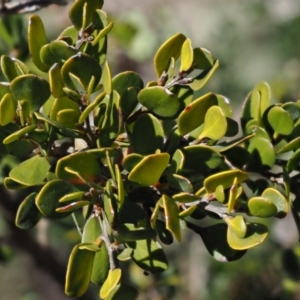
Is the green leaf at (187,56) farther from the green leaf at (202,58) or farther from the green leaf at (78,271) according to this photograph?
the green leaf at (78,271)

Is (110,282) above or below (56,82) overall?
below

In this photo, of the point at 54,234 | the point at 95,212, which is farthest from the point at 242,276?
the point at 95,212

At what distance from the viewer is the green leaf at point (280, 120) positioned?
514 mm

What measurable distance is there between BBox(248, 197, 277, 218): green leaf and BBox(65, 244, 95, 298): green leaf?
13cm

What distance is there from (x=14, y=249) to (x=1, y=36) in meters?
0.39

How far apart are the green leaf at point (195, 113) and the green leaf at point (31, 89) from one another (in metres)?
0.11

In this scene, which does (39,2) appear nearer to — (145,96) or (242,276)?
(145,96)

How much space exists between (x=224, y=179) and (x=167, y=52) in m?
0.12

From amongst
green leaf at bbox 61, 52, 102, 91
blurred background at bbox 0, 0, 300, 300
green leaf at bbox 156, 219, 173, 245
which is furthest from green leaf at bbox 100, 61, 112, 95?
blurred background at bbox 0, 0, 300, 300

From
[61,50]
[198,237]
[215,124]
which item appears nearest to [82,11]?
[61,50]

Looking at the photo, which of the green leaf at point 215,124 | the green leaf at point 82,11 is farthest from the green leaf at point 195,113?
the green leaf at point 82,11

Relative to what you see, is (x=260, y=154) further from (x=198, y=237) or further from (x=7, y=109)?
(x=198, y=237)

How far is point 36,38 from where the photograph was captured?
0.48m

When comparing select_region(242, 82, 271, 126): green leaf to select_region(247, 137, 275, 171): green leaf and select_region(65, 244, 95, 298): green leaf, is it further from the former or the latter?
select_region(65, 244, 95, 298): green leaf
